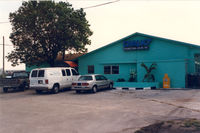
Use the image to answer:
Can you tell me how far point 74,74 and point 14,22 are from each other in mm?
9939

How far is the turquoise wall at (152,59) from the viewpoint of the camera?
18547mm

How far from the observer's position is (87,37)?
992 inches

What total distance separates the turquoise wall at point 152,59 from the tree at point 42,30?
3.15 m

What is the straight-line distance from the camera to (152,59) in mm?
20219

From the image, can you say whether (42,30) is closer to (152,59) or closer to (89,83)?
(89,83)

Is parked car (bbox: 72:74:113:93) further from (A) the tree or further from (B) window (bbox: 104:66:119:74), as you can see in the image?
(A) the tree

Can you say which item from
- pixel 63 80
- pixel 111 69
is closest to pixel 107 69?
pixel 111 69

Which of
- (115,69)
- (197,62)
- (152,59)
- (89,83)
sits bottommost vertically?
(89,83)

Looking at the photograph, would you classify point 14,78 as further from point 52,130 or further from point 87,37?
point 52,130

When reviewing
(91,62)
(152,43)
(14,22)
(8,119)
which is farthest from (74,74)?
(8,119)

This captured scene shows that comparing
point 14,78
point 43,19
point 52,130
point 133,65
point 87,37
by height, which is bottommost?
point 52,130

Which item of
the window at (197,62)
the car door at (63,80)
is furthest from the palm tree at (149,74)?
the car door at (63,80)

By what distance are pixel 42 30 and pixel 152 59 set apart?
1253 centimetres

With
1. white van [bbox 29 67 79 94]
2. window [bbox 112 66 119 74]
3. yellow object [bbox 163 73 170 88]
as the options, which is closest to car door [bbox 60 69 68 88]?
white van [bbox 29 67 79 94]
